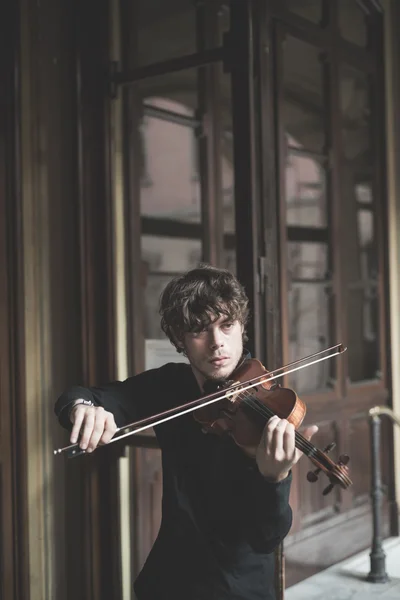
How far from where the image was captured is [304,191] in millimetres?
3654

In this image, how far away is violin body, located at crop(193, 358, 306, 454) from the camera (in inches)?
53.6

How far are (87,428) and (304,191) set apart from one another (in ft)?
8.32

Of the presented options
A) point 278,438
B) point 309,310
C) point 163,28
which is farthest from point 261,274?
point 309,310

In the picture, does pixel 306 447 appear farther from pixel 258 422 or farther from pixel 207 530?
pixel 207 530

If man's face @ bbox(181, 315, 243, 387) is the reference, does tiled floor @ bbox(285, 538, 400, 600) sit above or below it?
below

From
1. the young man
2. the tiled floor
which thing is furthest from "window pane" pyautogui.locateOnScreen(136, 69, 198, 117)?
the tiled floor

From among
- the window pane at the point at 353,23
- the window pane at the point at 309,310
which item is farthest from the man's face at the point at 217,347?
the window pane at the point at 353,23

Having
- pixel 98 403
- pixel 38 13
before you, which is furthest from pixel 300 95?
pixel 98 403

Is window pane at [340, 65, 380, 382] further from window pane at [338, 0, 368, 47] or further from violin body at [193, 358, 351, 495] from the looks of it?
violin body at [193, 358, 351, 495]

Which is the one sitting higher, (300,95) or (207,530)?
(300,95)

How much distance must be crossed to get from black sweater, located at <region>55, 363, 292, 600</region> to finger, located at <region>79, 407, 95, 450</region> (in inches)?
5.7

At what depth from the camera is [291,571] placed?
289 cm

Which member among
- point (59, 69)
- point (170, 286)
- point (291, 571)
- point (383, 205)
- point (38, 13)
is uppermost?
point (38, 13)

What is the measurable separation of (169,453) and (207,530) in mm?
177
